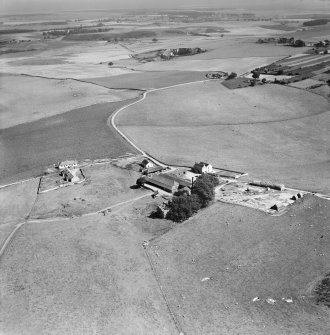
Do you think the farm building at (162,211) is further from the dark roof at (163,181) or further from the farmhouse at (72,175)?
the farmhouse at (72,175)

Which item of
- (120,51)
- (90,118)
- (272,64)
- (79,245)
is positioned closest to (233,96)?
(90,118)

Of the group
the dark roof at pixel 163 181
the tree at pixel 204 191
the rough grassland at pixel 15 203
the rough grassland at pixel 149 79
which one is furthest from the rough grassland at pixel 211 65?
the rough grassland at pixel 15 203

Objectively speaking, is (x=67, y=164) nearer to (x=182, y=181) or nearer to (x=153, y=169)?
(x=153, y=169)

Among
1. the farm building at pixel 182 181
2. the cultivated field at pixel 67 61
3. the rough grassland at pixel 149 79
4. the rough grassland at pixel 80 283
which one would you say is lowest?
the rough grassland at pixel 80 283

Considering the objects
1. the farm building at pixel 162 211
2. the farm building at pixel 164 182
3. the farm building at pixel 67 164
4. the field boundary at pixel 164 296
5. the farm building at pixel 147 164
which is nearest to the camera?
the field boundary at pixel 164 296

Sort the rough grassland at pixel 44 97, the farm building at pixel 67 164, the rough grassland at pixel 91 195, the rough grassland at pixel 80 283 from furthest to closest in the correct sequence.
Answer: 1. the rough grassland at pixel 44 97
2. the farm building at pixel 67 164
3. the rough grassland at pixel 91 195
4. the rough grassland at pixel 80 283

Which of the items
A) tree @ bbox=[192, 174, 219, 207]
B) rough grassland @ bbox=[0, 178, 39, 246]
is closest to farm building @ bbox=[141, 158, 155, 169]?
tree @ bbox=[192, 174, 219, 207]

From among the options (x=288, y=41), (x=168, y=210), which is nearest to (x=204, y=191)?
(x=168, y=210)
